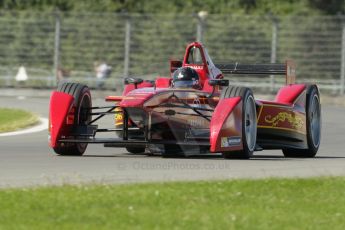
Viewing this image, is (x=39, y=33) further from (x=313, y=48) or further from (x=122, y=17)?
(x=313, y=48)

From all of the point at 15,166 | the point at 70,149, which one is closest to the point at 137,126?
the point at 70,149

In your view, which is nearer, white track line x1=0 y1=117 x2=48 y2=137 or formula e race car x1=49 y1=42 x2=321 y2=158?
formula e race car x1=49 y1=42 x2=321 y2=158

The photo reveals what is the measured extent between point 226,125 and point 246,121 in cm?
56

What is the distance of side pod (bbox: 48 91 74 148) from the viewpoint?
45.4ft

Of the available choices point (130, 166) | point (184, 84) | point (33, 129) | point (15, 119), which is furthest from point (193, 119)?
point (15, 119)

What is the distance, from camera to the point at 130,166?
12.4 metres

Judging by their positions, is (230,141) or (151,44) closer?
(230,141)

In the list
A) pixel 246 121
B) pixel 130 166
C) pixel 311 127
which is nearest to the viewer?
pixel 130 166

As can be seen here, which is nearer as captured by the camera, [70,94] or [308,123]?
[70,94]

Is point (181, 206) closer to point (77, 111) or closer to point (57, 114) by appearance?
point (57, 114)

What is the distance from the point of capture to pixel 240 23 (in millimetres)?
33062

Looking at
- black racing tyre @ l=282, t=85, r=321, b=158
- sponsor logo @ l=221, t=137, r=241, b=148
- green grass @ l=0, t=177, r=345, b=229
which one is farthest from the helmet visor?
green grass @ l=0, t=177, r=345, b=229

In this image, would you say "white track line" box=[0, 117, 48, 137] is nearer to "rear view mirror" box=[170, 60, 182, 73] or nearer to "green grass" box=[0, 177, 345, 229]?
"rear view mirror" box=[170, 60, 182, 73]

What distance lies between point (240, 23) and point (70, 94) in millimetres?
19371
